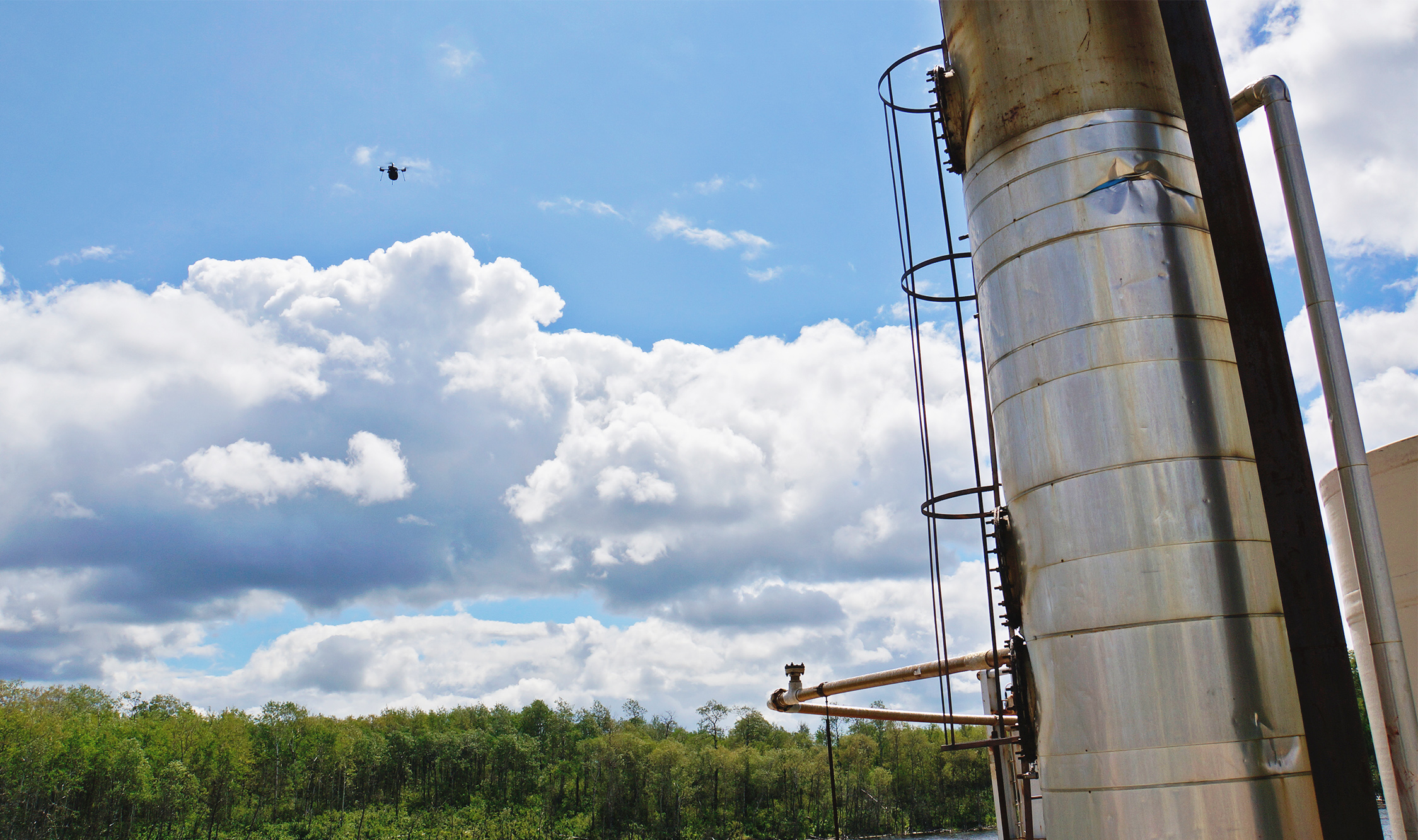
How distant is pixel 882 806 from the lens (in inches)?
4134

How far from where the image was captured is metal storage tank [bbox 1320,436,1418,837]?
32.4 feet

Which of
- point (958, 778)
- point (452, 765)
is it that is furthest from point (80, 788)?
point (958, 778)

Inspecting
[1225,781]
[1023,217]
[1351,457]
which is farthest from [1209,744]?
[1023,217]

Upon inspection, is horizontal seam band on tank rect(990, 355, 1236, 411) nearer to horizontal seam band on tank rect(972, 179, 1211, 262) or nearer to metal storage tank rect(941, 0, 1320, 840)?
metal storage tank rect(941, 0, 1320, 840)

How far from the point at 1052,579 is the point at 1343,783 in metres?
2.56

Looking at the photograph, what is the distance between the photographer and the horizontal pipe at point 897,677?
1441 cm

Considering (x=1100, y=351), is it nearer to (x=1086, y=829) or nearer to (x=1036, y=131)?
(x=1036, y=131)

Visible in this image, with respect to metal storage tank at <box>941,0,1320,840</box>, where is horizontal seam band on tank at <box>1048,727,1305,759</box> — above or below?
below

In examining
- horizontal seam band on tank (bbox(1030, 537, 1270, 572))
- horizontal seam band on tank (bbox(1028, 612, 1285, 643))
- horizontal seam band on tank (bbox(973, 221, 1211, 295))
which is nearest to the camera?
horizontal seam band on tank (bbox(1028, 612, 1285, 643))

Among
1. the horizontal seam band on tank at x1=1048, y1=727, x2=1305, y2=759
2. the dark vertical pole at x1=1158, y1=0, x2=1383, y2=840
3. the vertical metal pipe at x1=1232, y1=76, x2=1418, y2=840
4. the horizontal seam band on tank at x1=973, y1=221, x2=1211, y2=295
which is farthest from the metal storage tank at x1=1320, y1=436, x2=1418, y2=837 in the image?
the horizontal seam band on tank at x1=973, y1=221, x2=1211, y2=295

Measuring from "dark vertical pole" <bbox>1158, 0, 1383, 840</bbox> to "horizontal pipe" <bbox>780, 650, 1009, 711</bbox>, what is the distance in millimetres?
5281

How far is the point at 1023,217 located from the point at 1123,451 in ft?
8.51

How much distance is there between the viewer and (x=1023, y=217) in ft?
30.9

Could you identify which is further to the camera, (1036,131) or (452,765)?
(452,765)
